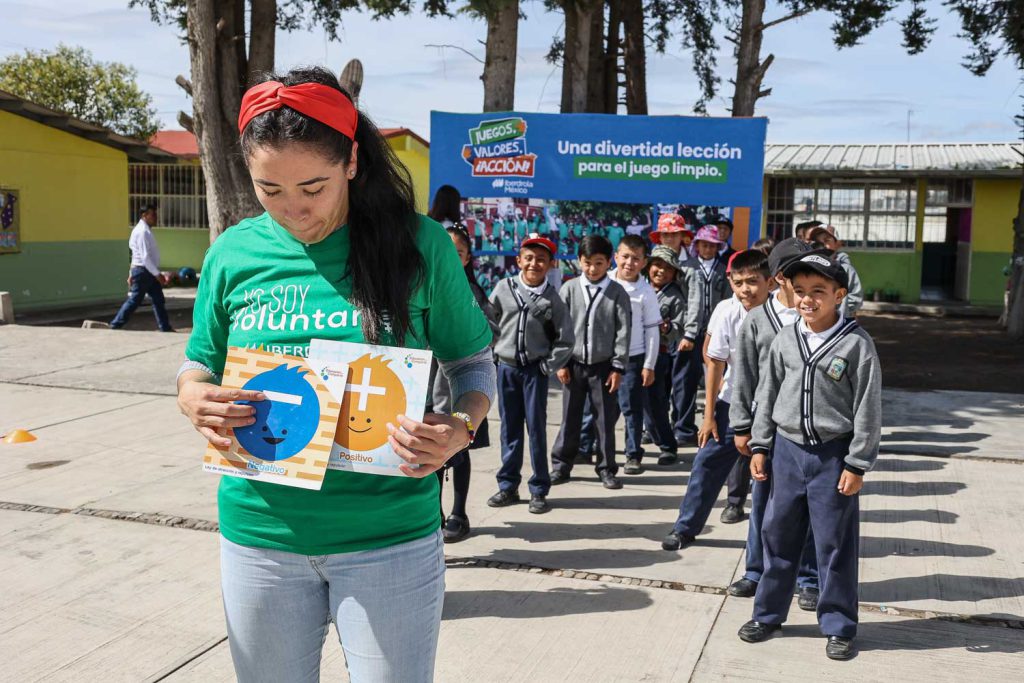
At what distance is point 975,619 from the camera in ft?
14.7

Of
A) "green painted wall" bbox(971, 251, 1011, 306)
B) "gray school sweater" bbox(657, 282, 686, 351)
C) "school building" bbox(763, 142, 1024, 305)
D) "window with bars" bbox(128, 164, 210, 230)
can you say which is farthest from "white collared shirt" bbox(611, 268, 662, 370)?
"window with bars" bbox(128, 164, 210, 230)

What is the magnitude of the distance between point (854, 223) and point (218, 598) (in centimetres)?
2258

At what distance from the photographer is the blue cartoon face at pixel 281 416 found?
1957 mm

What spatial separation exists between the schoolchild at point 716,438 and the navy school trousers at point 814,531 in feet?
3.47

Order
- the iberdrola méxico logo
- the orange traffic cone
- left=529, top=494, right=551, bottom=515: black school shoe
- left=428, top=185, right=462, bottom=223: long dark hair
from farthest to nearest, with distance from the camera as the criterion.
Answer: the iberdrola méxico logo → the orange traffic cone → left=428, top=185, right=462, bottom=223: long dark hair → left=529, top=494, right=551, bottom=515: black school shoe

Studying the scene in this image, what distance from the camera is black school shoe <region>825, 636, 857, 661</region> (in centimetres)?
403

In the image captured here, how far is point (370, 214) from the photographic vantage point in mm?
2055

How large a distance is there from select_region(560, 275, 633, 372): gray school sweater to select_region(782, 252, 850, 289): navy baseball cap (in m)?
2.81

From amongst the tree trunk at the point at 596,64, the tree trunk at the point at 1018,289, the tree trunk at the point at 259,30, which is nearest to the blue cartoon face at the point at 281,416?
the tree trunk at the point at 259,30

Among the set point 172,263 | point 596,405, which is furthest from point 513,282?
point 172,263

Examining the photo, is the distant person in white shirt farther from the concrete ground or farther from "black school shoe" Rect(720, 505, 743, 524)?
"black school shoe" Rect(720, 505, 743, 524)

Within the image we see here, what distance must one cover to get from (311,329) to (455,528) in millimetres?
3733

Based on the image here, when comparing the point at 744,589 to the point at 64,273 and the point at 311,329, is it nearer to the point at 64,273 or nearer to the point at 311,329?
the point at 311,329

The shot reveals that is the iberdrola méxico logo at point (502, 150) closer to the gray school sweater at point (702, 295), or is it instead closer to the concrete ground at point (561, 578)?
the gray school sweater at point (702, 295)
